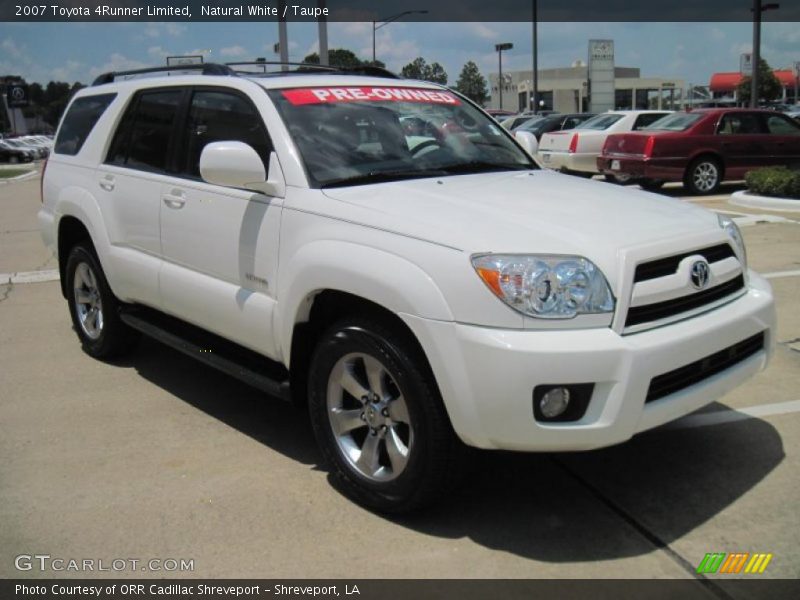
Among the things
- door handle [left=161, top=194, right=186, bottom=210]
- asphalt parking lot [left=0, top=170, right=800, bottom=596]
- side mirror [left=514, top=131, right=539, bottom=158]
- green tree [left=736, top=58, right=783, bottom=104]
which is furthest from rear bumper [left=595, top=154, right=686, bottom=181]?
green tree [left=736, top=58, right=783, bottom=104]

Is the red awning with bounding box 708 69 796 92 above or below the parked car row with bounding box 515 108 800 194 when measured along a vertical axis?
above

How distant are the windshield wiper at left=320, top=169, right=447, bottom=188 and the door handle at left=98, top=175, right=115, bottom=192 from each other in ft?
6.60

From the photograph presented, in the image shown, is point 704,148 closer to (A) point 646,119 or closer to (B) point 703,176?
(B) point 703,176

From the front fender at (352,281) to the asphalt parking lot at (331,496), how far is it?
76cm

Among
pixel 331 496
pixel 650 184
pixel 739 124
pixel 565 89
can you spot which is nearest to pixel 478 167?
pixel 331 496

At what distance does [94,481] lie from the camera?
375 centimetres

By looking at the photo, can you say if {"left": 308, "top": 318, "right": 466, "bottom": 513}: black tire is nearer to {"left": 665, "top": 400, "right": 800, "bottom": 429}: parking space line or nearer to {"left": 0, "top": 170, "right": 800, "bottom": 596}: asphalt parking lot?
{"left": 0, "top": 170, "right": 800, "bottom": 596}: asphalt parking lot

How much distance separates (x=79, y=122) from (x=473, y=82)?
104m

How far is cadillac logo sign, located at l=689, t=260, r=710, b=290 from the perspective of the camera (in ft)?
10.4

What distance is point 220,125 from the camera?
4230 millimetres

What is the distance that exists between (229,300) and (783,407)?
120 inches

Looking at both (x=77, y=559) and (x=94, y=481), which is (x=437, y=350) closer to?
(x=77, y=559)

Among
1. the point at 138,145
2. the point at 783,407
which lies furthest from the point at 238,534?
the point at 783,407

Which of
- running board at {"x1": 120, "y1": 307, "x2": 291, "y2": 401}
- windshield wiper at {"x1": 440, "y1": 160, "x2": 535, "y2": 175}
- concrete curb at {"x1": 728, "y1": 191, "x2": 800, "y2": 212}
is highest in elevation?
windshield wiper at {"x1": 440, "y1": 160, "x2": 535, "y2": 175}
